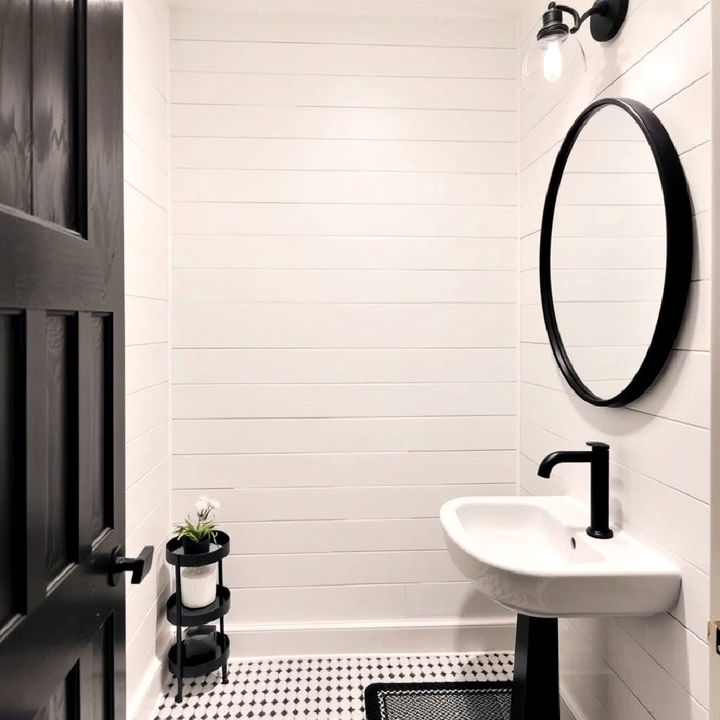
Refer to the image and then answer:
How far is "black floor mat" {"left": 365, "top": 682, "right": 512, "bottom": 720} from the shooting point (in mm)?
1826

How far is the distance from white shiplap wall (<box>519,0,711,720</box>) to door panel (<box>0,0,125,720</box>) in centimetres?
117

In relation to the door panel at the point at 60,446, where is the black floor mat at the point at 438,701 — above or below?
below

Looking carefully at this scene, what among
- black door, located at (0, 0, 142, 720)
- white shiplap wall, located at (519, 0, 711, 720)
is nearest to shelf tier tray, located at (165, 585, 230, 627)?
black door, located at (0, 0, 142, 720)

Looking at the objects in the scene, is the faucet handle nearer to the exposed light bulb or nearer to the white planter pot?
the exposed light bulb

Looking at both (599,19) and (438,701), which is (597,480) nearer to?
(438,701)

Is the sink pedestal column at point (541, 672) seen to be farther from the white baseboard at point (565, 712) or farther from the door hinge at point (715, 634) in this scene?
the door hinge at point (715, 634)

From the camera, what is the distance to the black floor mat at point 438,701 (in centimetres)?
183

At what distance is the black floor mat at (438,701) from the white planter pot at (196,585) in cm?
67

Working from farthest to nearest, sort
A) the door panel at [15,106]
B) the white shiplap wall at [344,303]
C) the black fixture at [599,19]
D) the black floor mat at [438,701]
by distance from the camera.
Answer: the white shiplap wall at [344,303]
the black floor mat at [438,701]
the black fixture at [599,19]
the door panel at [15,106]

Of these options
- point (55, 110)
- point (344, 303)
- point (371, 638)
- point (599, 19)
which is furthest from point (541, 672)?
point (599, 19)

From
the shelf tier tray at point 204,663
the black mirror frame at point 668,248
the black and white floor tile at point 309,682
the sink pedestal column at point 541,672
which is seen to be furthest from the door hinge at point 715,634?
the shelf tier tray at point 204,663

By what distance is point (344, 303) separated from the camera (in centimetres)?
215

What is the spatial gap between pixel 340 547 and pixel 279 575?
0.26 metres

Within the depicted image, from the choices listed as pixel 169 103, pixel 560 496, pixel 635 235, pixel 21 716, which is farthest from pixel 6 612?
pixel 169 103
